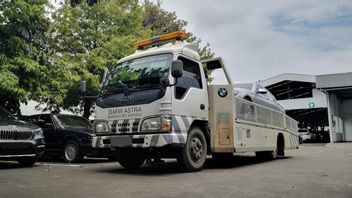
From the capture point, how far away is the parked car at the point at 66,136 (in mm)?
11750

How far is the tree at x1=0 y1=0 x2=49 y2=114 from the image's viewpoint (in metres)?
12.6

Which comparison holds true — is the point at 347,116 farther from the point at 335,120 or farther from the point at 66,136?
the point at 66,136

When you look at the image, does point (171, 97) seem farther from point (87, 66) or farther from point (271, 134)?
point (87, 66)

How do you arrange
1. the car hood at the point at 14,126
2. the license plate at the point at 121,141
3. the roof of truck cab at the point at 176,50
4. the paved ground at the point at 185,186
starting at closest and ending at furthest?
the paved ground at the point at 185,186, the license plate at the point at 121,141, the roof of truck cab at the point at 176,50, the car hood at the point at 14,126

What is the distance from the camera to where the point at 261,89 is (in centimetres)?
1291

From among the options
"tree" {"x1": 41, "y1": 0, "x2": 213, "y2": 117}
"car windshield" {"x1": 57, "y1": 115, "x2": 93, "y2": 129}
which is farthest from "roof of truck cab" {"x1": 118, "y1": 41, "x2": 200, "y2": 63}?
"tree" {"x1": 41, "y1": 0, "x2": 213, "y2": 117}

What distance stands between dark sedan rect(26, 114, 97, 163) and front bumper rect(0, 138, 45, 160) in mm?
1673

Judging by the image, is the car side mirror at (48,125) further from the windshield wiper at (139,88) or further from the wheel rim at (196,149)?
the wheel rim at (196,149)

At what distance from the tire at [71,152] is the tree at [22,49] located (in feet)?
7.47

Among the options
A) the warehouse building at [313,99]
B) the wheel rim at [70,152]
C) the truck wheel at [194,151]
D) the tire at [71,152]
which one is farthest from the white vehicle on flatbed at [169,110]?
the warehouse building at [313,99]

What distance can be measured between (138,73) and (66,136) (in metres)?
4.71

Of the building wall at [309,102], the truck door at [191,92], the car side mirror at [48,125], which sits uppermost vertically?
the building wall at [309,102]

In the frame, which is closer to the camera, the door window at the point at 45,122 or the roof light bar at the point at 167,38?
the roof light bar at the point at 167,38

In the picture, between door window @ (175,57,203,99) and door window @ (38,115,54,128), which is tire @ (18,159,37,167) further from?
door window @ (175,57,203,99)
